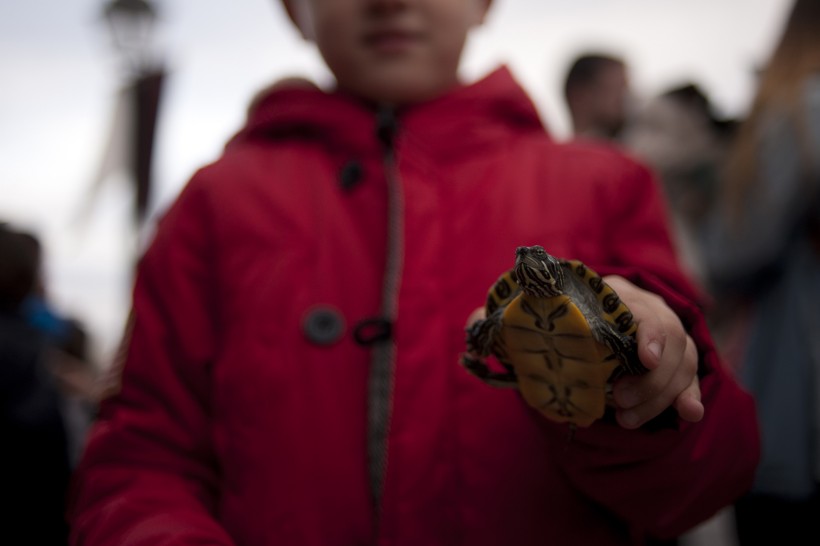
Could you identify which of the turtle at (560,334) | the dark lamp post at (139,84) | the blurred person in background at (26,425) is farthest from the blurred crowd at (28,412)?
the turtle at (560,334)

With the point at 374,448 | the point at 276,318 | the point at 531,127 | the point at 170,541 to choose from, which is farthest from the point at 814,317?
the point at 170,541

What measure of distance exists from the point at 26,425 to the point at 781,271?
139 inches

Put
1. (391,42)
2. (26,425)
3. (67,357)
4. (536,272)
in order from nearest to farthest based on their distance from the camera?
(536,272), (391,42), (26,425), (67,357)

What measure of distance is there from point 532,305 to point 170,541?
64 cm

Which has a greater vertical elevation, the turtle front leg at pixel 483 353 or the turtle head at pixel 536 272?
the turtle head at pixel 536 272

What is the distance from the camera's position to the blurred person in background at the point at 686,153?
2955 millimetres

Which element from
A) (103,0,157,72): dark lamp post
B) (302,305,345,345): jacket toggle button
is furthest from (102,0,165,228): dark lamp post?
(302,305,345,345): jacket toggle button

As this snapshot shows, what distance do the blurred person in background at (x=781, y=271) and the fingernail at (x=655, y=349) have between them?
1.27 meters

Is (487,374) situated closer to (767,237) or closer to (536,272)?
(536,272)

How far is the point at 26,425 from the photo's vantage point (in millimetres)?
3414

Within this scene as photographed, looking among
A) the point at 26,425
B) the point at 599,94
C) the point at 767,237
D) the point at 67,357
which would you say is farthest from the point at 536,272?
the point at 67,357

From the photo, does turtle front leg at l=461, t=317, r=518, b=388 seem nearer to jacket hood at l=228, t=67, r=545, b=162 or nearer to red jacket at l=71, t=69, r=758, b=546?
red jacket at l=71, t=69, r=758, b=546

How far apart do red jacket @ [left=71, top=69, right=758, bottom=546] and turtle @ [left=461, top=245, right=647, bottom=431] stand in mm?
109

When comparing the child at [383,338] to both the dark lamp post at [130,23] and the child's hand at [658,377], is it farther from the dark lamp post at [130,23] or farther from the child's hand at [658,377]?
the dark lamp post at [130,23]
